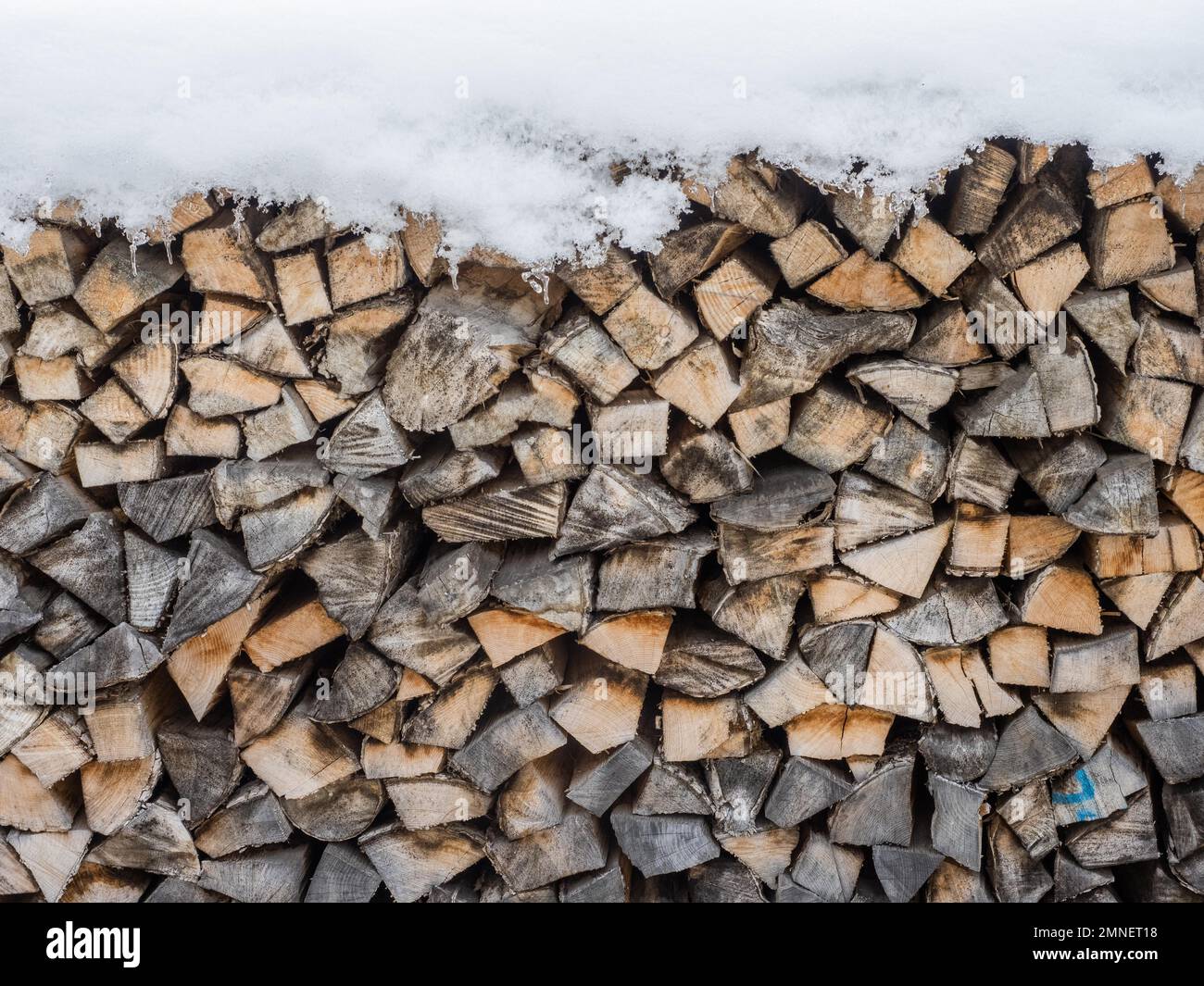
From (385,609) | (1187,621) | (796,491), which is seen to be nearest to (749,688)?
(796,491)

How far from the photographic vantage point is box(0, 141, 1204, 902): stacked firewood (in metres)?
1.90

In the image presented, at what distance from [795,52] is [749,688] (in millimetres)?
1310

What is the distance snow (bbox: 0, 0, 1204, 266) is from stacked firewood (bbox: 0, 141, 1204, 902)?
7cm

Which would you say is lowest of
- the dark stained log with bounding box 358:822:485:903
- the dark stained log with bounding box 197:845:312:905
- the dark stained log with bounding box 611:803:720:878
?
the dark stained log with bounding box 197:845:312:905

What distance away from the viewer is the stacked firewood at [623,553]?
6.22 feet

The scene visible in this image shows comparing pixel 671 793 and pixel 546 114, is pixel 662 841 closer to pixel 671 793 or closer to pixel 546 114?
pixel 671 793

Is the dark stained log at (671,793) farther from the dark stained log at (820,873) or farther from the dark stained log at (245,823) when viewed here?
the dark stained log at (245,823)

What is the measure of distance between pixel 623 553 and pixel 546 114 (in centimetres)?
87

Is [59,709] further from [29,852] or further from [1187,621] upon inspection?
[1187,621]

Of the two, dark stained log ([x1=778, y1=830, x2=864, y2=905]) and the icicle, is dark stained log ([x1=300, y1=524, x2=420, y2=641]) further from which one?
dark stained log ([x1=778, y1=830, x2=864, y2=905])

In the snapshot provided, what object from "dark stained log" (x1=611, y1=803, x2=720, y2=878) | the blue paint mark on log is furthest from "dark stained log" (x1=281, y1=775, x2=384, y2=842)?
the blue paint mark on log

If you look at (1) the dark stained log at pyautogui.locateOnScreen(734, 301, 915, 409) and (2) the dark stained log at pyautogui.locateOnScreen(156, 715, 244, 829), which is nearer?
(1) the dark stained log at pyautogui.locateOnScreen(734, 301, 915, 409)

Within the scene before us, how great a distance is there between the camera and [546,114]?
1817 millimetres

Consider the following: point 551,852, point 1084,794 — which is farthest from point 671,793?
point 1084,794
